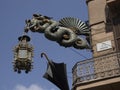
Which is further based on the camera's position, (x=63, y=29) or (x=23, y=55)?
(x=63, y=29)

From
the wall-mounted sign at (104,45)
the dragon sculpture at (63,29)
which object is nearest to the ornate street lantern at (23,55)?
the dragon sculpture at (63,29)

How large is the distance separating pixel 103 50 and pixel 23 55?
2.98 meters

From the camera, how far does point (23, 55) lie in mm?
10938

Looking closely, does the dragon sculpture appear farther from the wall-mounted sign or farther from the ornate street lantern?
the ornate street lantern

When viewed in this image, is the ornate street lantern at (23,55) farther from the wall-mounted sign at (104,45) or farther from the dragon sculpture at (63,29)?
the wall-mounted sign at (104,45)

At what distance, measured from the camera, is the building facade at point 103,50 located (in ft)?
34.7

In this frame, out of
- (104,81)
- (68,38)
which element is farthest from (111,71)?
(68,38)

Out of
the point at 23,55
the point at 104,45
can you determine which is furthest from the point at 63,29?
the point at 23,55

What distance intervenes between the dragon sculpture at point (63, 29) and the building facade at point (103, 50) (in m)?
0.36

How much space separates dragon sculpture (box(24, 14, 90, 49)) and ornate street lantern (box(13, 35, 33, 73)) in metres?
1.24

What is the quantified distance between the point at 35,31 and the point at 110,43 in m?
2.65

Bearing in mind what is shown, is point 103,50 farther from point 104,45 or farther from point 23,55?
point 23,55

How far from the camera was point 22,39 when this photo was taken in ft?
37.5

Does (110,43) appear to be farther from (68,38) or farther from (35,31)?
(35,31)
